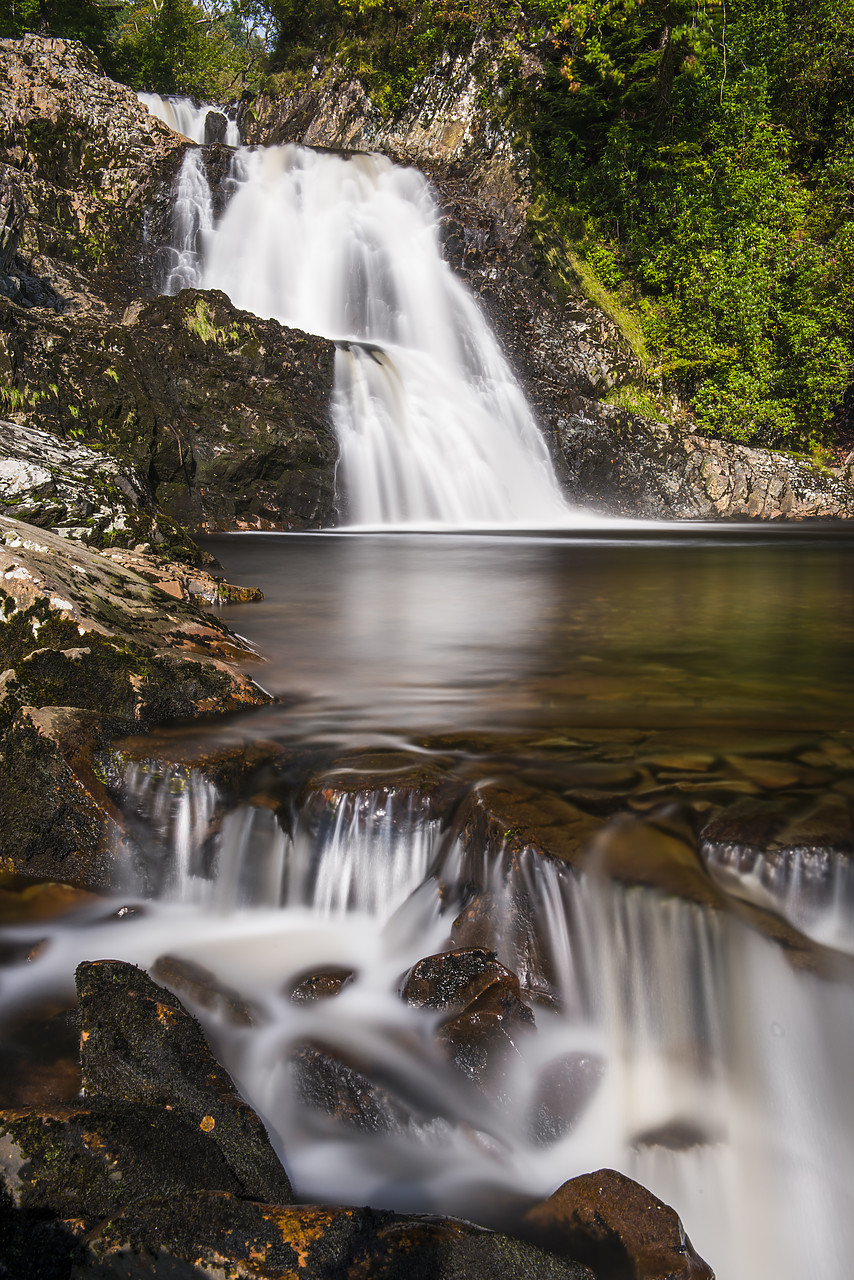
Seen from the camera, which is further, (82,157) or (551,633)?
(82,157)

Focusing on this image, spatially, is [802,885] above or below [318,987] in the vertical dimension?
above

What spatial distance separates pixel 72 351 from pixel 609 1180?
11.3 meters

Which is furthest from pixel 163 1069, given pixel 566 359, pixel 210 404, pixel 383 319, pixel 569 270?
pixel 569 270

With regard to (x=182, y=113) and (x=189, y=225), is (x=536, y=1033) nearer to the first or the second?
(x=189, y=225)

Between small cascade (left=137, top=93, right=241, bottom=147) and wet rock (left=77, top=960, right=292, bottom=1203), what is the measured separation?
26085 mm

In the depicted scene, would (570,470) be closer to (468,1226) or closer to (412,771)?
(412,771)

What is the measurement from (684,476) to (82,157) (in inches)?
563

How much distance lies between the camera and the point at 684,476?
16.9 meters

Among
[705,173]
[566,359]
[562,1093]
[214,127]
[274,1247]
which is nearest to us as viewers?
[274,1247]

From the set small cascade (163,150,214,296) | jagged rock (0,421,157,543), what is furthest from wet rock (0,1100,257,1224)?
small cascade (163,150,214,296)

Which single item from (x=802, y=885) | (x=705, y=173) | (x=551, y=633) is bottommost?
(x=802, y=885)

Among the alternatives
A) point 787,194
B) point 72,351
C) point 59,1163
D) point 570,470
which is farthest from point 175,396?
point 787,194

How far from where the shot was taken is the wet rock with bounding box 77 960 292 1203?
5.93ft

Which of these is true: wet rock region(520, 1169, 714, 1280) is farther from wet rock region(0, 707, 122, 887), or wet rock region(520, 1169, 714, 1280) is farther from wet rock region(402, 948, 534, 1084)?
wet rock region(0, 707, 122, 887)
